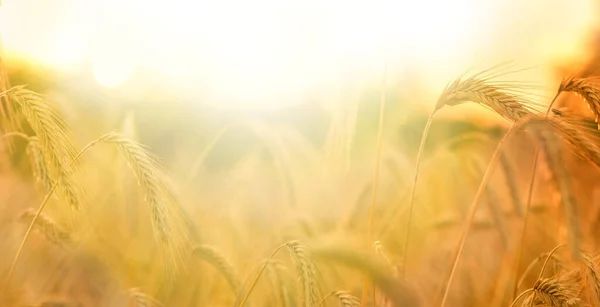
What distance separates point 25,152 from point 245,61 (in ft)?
1.69

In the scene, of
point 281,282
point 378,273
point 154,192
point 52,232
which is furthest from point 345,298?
point 52,232

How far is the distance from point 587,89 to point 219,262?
2.74 ft

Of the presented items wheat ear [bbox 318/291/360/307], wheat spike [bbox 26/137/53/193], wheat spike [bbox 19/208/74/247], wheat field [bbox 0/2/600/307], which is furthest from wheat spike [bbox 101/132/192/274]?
wheat ear [bbox 318/291/360/307]

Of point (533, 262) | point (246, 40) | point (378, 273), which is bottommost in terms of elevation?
point (533, 262)

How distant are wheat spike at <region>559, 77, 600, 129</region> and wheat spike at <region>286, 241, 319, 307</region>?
24.9 inches

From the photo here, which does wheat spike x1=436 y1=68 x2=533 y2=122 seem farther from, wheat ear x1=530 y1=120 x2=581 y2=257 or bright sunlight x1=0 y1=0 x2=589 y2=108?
bright sunlight x1=0 y1=0 x2=589 y2=108

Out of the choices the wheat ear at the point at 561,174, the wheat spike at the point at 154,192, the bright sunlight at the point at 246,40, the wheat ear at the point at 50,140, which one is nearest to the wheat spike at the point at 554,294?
the wheat ear at the point at 561,174

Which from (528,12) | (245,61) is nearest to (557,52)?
(528,12)

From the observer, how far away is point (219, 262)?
4.10ft

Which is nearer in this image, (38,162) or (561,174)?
(561,174)

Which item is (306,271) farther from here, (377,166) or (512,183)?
(512,183)

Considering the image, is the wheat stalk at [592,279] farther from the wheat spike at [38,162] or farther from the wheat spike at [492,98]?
the wheat spike at [38,162]

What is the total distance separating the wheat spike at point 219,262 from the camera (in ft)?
4.08

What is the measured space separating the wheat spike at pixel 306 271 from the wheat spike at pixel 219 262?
195mm
